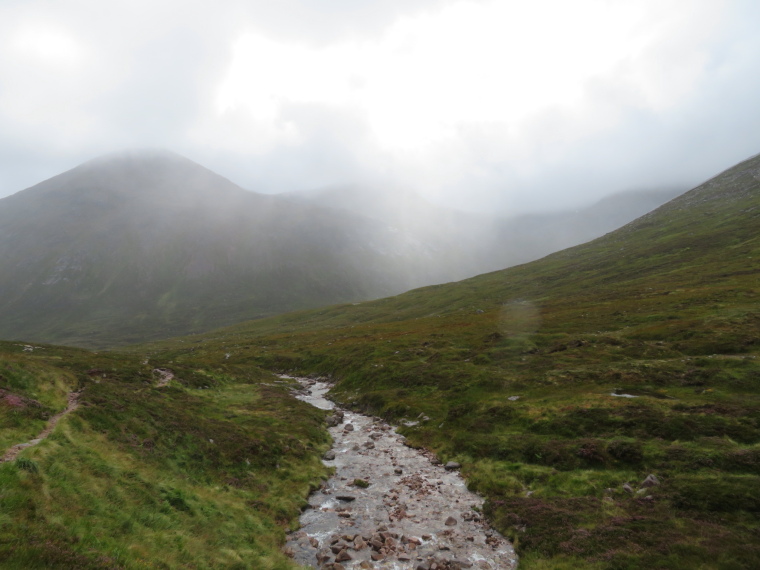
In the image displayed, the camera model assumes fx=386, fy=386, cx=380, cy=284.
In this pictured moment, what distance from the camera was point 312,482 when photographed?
103 feet

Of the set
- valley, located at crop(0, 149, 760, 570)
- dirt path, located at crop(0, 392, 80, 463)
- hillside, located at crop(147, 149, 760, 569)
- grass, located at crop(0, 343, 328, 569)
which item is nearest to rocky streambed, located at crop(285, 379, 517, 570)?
valley, located at crop(0, 149, 760, 570)

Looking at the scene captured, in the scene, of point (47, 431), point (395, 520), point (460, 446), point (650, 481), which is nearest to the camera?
point (47, 431)

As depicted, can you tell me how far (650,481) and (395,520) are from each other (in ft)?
56.2

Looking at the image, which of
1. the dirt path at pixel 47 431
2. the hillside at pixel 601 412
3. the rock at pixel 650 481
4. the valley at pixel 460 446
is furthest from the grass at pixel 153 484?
the rock at pixel 650 481

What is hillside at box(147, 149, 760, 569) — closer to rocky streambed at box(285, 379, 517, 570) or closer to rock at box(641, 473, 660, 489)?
rock at box(641, 473, 660, 489)

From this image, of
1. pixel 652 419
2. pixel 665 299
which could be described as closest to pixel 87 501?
pixel 652 419

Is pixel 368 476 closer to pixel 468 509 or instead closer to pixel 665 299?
pixel 468 509

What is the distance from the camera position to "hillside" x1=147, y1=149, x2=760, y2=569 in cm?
2120

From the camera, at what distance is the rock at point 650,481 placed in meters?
25.4

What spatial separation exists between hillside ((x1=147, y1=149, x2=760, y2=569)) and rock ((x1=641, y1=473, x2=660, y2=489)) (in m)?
0.11

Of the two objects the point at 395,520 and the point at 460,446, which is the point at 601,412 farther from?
the point at 395,520

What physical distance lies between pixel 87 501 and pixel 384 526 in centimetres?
1647

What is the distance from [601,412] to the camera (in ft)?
119

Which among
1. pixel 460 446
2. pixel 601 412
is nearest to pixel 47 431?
pixel 460 446
